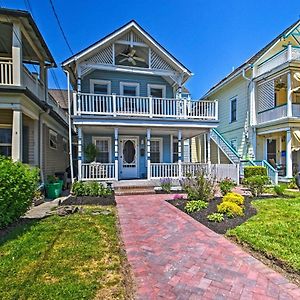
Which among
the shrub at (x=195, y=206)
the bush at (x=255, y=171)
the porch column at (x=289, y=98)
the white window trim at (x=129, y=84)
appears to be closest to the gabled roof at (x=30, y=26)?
the white window trim at (x=129, y=84)

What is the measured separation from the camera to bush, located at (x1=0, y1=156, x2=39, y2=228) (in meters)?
5.84

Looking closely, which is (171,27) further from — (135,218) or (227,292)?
(227,292)

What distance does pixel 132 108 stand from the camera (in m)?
13.7

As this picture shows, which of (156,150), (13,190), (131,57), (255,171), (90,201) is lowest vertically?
(90,201)

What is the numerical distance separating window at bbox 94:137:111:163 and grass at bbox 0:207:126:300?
8351 millimetres

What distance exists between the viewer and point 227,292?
322cm

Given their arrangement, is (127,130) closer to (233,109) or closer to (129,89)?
(129,89)

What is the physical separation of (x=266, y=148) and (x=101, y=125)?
1148cm

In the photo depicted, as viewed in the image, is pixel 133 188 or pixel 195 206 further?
pixel 133 188

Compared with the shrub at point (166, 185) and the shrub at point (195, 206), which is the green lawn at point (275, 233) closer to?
the shrub at point (195, 206)

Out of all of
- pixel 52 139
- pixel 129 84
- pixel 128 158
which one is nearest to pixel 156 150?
pixel 128 158

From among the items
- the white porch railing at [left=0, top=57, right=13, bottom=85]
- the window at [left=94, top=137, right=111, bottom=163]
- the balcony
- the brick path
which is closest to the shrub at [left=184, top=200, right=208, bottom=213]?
the brick path

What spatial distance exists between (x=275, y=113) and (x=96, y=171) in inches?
445

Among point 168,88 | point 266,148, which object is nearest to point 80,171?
point 168,88
